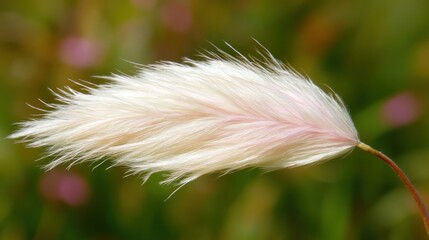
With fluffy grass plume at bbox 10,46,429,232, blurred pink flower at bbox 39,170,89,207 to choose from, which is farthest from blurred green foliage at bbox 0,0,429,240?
fluffy grass plume at bbox 10,46,429,232

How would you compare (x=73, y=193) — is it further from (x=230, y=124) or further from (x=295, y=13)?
(x=230, y=124)

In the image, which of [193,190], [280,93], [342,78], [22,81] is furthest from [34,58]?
[280,93]

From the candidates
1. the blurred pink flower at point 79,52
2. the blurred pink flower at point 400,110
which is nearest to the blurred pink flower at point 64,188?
the blurred pink flower at point 79,52

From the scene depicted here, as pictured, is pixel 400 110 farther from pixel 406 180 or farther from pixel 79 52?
pixel 406 180

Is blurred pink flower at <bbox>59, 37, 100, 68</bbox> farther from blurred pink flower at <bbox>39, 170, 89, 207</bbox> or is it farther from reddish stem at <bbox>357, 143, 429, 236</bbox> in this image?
reddish stem at <bbox>357, 143, 429, 236</bbox>

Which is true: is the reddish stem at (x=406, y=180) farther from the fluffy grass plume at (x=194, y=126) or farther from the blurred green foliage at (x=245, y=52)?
the blurred green foliage at (x=245, y=52)

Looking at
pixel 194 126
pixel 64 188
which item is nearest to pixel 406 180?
pixel 194 126
